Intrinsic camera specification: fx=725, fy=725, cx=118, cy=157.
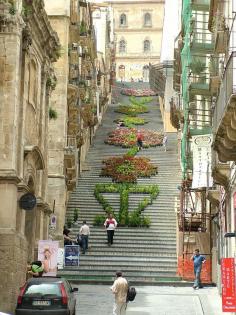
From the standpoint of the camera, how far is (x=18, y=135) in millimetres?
23250

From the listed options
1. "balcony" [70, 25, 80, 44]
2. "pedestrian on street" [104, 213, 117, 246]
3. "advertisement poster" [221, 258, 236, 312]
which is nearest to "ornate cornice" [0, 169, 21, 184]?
"advertisement poster" [221, 258, 236, 312]

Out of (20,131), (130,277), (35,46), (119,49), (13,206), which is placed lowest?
(130,277)

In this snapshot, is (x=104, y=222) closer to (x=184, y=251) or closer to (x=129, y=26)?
(x=184, y=251)

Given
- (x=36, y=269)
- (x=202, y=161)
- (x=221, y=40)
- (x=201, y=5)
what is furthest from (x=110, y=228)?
(x=221, y=40)

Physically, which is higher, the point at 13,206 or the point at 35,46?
the point at 35,46

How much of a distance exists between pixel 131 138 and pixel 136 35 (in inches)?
2678

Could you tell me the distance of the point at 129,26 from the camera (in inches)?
4825

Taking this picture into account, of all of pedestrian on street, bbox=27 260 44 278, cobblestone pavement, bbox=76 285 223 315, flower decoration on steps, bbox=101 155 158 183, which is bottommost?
cobblestone pavement, bbox=76 285 223 315

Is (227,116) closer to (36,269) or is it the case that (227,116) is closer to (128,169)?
(36,269)

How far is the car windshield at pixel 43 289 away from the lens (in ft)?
60.9

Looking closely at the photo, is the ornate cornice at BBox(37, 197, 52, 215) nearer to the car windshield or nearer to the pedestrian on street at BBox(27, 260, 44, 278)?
the pedestrian on street at BBox(27, 260, 44, 278)

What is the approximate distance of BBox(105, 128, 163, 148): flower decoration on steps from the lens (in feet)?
178

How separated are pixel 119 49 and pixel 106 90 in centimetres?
4050

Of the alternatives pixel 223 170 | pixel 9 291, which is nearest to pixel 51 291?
pixel 9 291
